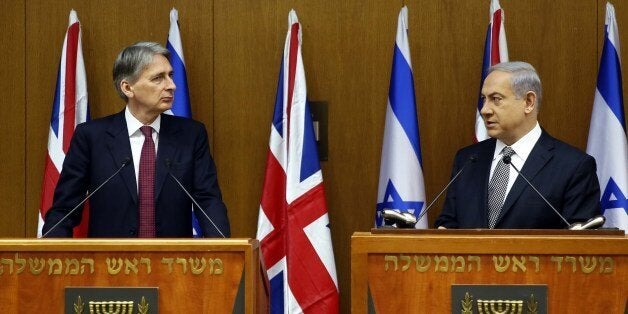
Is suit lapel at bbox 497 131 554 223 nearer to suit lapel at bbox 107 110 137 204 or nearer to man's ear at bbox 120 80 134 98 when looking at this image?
suit lapel at bbox 107 110 137 204

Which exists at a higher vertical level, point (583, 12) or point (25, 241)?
point (583, 12)

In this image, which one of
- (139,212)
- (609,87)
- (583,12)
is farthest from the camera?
(583,12)

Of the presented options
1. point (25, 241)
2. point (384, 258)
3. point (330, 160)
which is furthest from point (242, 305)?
point (330, 160)

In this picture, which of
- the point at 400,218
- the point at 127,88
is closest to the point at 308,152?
the point at 127,88

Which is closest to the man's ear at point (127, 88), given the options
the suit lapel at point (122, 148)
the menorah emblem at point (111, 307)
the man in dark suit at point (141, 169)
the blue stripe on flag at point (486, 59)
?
the man in dark suit at point (141, 169)

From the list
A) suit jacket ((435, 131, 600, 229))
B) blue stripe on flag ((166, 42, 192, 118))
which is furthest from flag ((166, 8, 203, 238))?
suit jacket ((435, 131, 600, 229))

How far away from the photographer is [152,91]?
3.92 meters

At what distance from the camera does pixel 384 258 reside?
284cm

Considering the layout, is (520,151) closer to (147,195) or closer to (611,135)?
(611,135)

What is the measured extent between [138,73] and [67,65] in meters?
1.06

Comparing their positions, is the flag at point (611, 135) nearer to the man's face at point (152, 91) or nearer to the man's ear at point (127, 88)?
the man's face at point (152, 91)

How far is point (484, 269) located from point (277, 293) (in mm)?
2081

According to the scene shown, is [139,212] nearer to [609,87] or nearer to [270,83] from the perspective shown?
A: [270,83]

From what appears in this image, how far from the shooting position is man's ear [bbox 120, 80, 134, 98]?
396 centimetres
